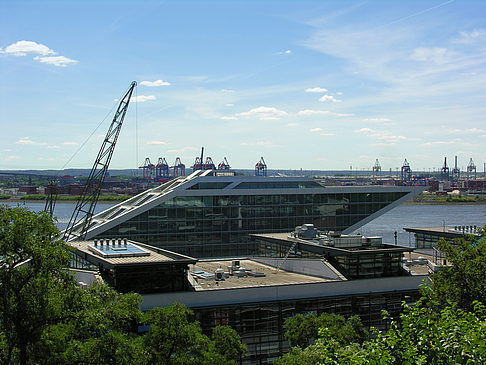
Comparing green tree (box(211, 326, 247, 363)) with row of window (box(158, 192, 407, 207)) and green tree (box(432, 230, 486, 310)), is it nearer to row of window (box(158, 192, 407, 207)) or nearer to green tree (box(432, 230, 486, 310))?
green tree (box(432, 230, 486, 310))

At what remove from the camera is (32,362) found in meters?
16.7

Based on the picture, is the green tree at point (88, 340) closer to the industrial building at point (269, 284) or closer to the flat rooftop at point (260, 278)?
the industrial building at point (269, 284)

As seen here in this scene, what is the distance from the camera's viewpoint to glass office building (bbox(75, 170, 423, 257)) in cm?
5809

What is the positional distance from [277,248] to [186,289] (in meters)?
12.9

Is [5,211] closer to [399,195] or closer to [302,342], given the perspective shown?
[302,342]

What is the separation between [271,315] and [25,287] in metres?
16.6

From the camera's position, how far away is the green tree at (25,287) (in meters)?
16.2

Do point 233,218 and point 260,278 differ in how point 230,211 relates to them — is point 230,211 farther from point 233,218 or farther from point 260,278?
point 260,278

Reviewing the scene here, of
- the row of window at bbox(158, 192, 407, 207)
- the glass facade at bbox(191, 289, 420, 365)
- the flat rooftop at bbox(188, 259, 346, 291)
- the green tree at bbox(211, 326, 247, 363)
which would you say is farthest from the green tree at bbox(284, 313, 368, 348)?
the row of window at bbox(158, 192, 407, 207)

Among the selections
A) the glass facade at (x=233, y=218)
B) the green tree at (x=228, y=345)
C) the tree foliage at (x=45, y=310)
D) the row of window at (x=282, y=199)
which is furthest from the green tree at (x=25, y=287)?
the row of window at (x=282, y=199)

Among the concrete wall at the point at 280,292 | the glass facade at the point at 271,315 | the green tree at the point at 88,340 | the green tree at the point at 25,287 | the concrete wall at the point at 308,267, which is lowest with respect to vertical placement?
the glass facade at the point at 271,315

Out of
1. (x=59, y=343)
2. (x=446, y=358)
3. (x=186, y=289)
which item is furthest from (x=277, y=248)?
(x=446, y=358)

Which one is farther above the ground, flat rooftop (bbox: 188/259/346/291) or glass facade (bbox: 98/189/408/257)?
glass facade (bbox: 98/189/408/257)

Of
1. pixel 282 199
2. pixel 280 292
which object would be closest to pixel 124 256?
pixel 280 292
